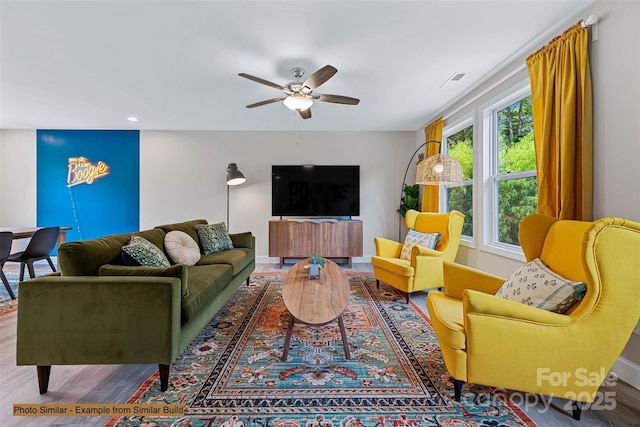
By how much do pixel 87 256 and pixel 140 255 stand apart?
0.28 metres

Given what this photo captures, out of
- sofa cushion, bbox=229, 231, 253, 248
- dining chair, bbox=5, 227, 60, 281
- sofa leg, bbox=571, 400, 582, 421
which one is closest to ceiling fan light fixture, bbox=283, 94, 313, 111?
sofa cushion, bbox=229, 231, 253, 248

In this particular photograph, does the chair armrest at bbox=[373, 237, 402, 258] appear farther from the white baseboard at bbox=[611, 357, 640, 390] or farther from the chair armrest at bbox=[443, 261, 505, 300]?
the white baseboard at bbox=[611, 357, 640, 390]

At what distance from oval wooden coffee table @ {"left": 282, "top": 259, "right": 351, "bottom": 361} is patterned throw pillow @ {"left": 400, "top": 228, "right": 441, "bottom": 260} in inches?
46.5

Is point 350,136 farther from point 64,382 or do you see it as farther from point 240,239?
point 64,382

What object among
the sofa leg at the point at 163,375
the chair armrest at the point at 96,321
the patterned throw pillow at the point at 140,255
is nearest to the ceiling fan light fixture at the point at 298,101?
the patterned throw pillow at the point at 140,255

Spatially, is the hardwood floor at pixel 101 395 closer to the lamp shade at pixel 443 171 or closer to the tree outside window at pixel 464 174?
the lamp shade at pixel 443 171

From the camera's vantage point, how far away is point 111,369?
5.51 ft

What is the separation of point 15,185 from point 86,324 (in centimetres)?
540

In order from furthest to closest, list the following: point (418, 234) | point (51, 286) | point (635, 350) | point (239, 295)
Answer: point (418, 234) < point (239, 295) < point (635, 350) < point (51, 286)

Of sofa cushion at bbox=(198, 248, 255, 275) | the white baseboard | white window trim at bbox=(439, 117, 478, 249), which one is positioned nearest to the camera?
the white baseboard

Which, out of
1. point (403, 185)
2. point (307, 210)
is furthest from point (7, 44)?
point (403, 185)

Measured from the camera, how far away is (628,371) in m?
1.54

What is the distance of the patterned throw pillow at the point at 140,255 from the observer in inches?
70.8

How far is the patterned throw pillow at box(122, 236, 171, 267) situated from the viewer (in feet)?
5.90
